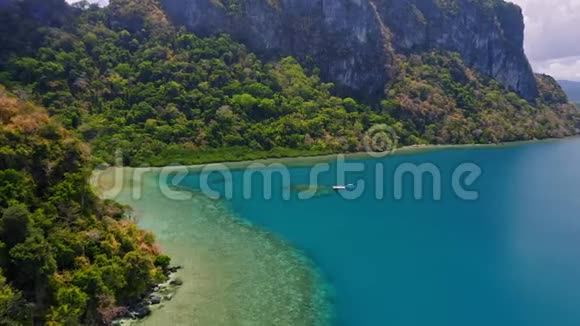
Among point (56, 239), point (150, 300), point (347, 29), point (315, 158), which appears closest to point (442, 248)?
point (150, 300)

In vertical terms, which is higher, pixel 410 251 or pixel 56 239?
pixel 56 239

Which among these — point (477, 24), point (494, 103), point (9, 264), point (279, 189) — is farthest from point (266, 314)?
point (477, 24)

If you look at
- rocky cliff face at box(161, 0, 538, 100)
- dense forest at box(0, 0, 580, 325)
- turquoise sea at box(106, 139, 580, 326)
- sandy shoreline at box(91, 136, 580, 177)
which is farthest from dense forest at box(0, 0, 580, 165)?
turquoise sea at box(106, 139, 580, 326)

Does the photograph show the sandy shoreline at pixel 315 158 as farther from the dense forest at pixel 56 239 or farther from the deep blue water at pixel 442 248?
the dense forest at pixel 56 239

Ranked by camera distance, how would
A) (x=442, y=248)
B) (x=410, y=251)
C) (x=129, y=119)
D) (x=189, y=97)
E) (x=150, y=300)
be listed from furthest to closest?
(x=189, y=97) < (x=129, y=119) < (x=442, y=248) < (x=410, y=251) < (x=150, y=300)

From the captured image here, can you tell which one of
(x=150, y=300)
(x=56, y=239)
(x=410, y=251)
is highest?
(x=56, y=239)

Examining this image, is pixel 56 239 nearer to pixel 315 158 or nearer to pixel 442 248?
pixel 442 248

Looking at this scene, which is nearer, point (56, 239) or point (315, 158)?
point (56, 239)
